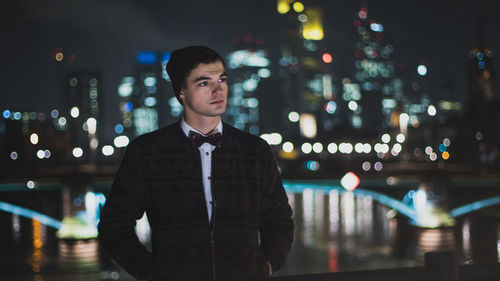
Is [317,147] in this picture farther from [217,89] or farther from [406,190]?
[217,89]

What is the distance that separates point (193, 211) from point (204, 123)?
449 mm

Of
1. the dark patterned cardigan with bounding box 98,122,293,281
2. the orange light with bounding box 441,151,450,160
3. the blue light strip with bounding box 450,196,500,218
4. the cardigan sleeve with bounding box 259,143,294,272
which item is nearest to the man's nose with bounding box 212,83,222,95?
the dark patterned cardigan with bounding box 98,122,293,281

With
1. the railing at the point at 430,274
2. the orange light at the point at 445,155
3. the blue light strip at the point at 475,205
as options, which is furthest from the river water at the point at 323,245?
the orange light at the point at 445,155

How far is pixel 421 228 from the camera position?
1788 inches

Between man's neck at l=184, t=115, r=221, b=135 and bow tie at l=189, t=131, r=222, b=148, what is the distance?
10 cm

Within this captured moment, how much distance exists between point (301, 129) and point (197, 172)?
19410cm

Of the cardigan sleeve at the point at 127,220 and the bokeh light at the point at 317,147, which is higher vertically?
the bokeh light at the point at 317,147

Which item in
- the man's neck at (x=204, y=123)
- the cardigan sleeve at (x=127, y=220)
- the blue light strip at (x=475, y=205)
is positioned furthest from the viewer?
the blue light strip at (x=475, y=205)

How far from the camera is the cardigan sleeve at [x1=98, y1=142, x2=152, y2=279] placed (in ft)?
8.41

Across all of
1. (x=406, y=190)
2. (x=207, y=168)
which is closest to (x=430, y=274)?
(x=207, y=168)

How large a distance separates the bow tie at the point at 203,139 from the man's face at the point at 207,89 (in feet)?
0.41

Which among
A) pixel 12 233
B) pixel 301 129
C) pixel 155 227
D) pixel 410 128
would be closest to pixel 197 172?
pixel 155 227

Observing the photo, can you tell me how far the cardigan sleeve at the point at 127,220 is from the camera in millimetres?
2564

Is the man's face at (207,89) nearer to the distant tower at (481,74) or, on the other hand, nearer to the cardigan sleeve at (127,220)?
the cardigan sleeve at (127,220)
